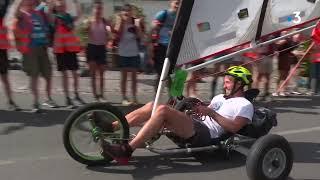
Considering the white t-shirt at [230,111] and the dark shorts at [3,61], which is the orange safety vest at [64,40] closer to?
the dark shorts at [3,61]

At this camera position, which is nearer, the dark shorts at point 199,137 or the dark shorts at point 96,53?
the dark shorts at point 199,137

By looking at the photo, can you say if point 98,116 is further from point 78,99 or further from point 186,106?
point 78,99

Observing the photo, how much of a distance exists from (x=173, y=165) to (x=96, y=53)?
3.45 meters

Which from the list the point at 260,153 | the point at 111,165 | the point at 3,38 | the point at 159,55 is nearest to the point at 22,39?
the point at 3,38

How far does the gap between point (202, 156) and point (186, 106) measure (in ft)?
2.22

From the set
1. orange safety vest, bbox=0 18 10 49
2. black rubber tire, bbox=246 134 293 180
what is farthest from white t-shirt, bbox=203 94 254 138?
orange safety vest, bbox=0 18 10 49

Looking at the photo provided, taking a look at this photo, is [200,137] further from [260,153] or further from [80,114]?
[80,114]

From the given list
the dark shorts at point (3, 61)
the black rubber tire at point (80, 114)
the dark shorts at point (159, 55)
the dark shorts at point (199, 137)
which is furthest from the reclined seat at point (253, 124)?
the dark shorts at point (3, 61)

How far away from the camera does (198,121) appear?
588 cm

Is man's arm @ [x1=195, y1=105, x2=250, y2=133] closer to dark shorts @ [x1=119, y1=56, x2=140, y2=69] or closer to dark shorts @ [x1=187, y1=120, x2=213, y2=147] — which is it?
dark shorts @ [x1=187, y1=120, x2=213, y2=147]

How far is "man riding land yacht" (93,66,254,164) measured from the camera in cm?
552

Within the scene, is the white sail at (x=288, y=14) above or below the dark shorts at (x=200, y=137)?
above

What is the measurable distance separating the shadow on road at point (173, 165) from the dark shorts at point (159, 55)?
302 centimetres

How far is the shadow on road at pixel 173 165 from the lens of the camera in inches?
222
